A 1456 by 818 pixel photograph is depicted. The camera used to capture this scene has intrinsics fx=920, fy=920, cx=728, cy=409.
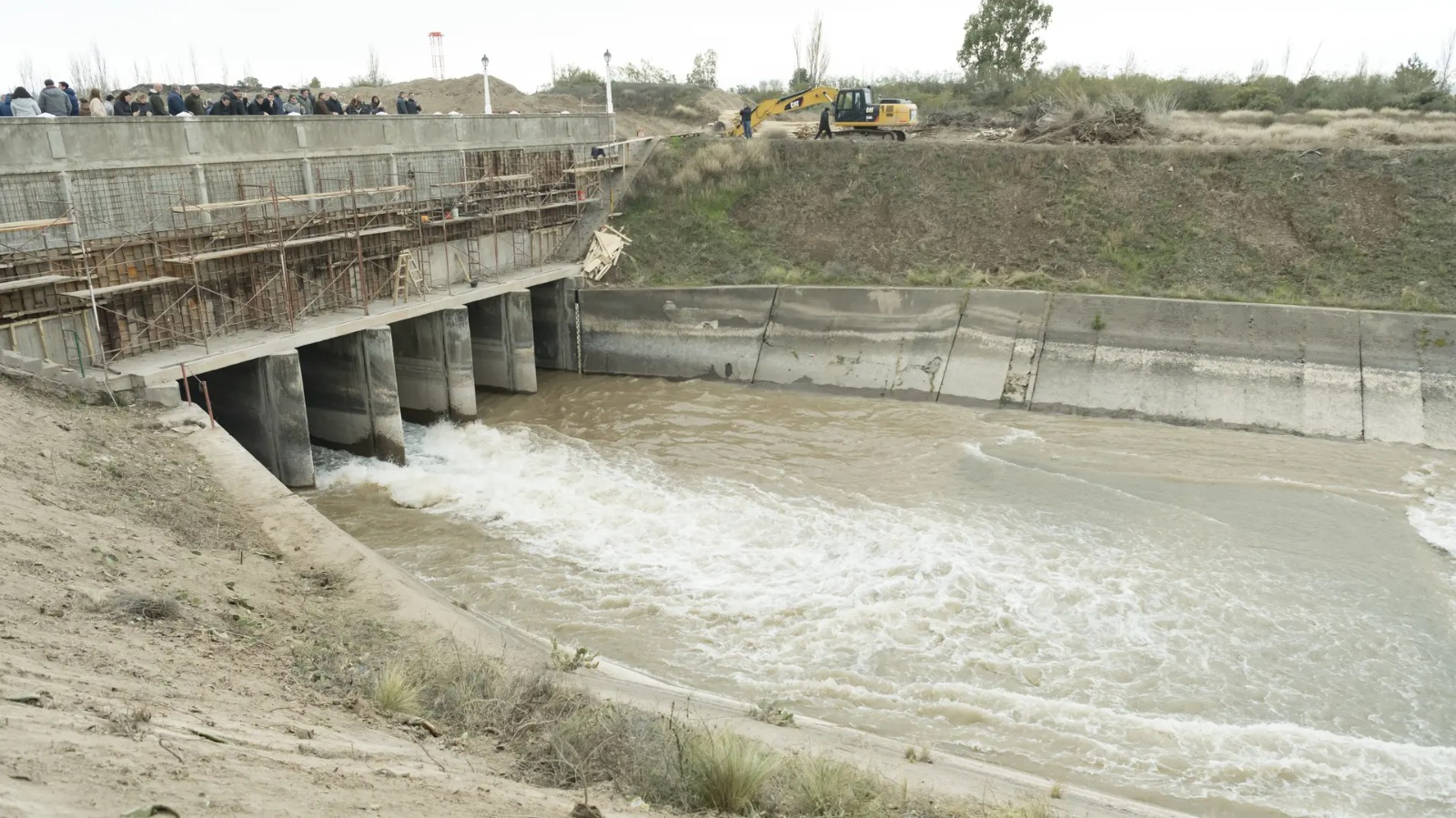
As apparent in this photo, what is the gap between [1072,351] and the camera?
68.0 ft

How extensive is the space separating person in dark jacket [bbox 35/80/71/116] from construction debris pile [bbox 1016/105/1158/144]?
24.6 metres

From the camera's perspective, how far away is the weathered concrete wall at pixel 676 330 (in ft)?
76.3

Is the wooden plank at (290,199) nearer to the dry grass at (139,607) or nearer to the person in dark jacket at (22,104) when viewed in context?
the person in dark jacket at (22,104)

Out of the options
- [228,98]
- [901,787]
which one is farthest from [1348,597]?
[228,98]

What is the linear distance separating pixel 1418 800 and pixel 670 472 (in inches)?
462

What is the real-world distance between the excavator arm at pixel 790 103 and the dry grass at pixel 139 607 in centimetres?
2695

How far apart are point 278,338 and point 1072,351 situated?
53.7 ft

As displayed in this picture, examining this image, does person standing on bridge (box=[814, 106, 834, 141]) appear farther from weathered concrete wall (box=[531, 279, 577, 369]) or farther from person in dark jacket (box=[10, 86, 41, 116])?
person in dark jacket (box=[10, 86, 41, 116])

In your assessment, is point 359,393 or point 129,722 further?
point 359,393

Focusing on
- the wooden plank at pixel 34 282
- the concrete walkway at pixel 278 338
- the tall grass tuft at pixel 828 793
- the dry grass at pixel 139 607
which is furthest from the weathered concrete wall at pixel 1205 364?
the wooden plank at pixel 34 282

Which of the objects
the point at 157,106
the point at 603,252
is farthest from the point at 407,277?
the point at 603,252

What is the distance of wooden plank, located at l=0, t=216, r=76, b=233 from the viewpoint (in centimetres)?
1334

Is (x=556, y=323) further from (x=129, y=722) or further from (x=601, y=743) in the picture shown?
(x=129, y=722)

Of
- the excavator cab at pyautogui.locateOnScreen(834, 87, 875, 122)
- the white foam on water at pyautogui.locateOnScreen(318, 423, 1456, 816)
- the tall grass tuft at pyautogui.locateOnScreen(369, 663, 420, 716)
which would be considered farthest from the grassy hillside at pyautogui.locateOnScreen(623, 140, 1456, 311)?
Answer: the tall grass tuft at pyautogui.locateOnScreen(369, 663, 420, 716)
